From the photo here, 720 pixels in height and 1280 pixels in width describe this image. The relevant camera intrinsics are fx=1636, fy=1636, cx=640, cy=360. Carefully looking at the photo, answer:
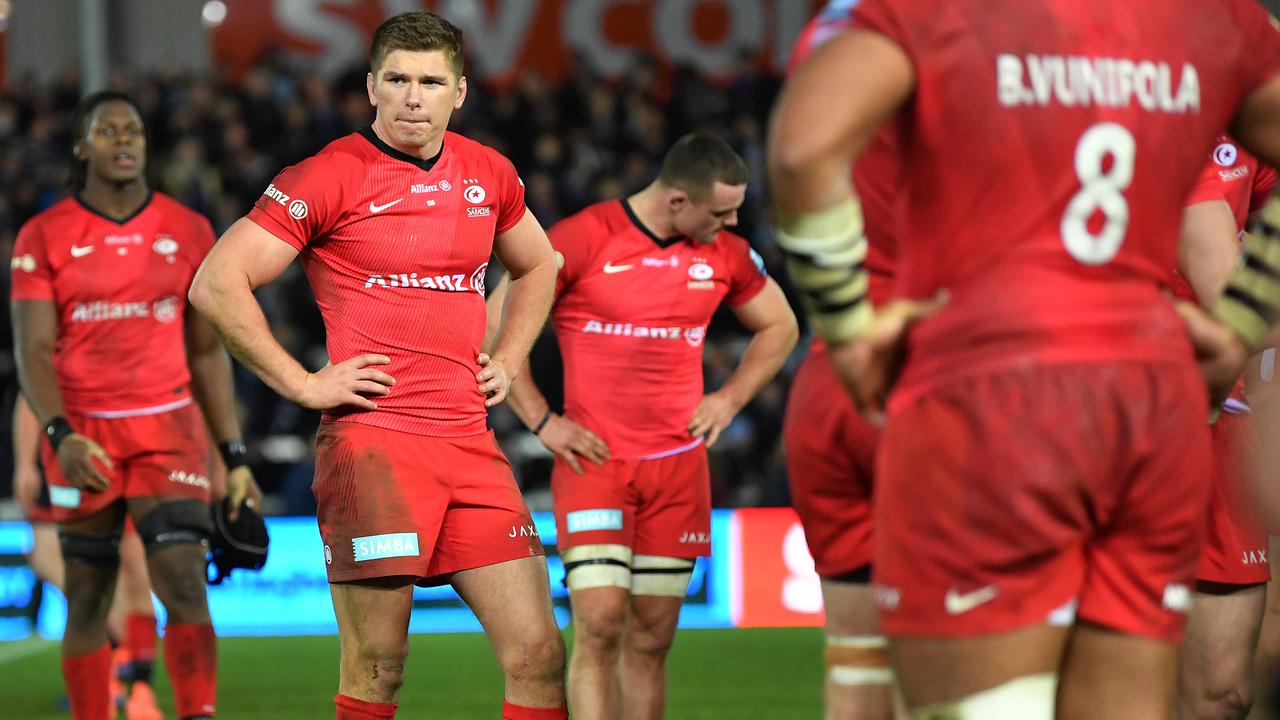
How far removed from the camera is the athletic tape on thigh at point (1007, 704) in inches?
107

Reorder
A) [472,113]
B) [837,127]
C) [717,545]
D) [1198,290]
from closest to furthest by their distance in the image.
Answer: [837,127], [1198,290], [717,545], [472,113]

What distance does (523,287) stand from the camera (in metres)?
5.62

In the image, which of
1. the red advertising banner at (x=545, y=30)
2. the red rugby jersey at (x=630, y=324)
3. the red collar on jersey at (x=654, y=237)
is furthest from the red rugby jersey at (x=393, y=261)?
the red advertising banner at (x=545, y=30)

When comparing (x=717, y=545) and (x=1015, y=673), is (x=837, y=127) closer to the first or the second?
(x=1015, y=673)

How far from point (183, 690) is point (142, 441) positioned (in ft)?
3.77

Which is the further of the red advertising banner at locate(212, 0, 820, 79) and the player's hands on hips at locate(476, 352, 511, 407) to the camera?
the red advertising banner at locate(212, 0, 820, 79)

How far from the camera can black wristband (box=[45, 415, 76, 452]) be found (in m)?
6.78

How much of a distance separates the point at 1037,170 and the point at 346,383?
8.87 feet

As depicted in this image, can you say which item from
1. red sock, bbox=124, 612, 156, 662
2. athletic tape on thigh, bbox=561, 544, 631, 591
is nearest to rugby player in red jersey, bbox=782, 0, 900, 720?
athletic tape on thigh, bbox=561, 544, 631, 591

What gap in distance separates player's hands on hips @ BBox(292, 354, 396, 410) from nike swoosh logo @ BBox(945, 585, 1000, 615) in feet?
8.51

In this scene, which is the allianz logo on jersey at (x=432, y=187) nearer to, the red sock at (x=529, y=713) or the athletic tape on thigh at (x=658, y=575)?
the red sock at (x=529, y=713)

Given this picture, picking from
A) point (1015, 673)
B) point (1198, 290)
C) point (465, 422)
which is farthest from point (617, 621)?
point (1015, 673)

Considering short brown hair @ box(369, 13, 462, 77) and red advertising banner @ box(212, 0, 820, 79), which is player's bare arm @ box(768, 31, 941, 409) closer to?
short brown hair @ box(369, 13, 462, 77)

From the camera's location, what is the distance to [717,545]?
1271cm
